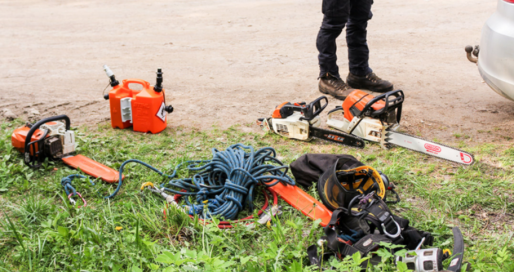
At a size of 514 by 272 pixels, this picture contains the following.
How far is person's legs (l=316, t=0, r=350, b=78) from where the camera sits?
15.6ft

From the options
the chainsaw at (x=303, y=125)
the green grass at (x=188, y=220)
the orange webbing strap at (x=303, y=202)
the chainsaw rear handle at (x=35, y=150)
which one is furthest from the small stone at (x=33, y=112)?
the orange webbing strap at (x=303, y=202)

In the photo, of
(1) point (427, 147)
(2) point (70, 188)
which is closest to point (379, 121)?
(1) point (427, 147)

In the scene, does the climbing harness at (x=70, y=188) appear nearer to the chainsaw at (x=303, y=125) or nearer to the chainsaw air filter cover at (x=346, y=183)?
the chainsaw air filter cover at (x=346, y=183)

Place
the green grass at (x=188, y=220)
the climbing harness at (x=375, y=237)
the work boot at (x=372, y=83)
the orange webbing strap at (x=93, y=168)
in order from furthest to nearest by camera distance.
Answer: the work boot at (x=372, y=83), the orange webbing strap at (x=93, y=168), the green grass at (x=188, y=220), the climbing harness at (x=375, y=237)

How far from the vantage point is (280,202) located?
2.88 m

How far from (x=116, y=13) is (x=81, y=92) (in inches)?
245

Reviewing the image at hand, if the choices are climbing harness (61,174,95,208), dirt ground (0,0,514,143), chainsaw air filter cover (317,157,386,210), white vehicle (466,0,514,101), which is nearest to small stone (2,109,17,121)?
dirt ground (0,0,514,143)

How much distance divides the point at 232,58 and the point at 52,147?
4.26m

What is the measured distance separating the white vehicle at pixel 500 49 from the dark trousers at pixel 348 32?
5.47 ft

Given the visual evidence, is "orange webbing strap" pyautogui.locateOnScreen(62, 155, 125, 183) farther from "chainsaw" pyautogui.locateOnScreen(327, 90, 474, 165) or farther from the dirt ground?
"chainsaw" pyautogui.locateOnScreen(327, 90, 474, 165)

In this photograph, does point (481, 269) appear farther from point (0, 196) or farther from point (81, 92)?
point (81, 92)

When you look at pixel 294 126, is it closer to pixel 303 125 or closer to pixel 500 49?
pixel 303 125

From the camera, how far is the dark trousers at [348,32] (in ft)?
15.7

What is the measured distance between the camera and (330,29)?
4945 millimetres
